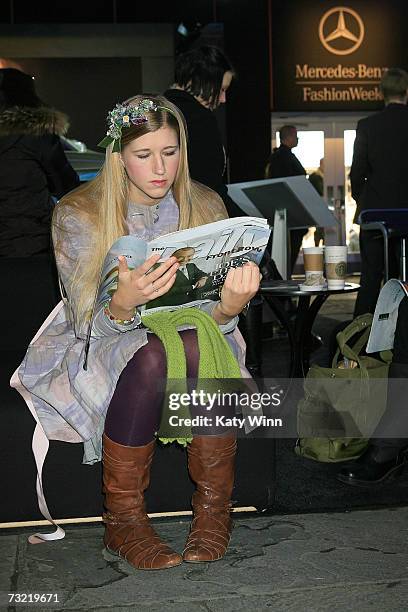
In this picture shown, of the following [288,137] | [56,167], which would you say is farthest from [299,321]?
[288,137]

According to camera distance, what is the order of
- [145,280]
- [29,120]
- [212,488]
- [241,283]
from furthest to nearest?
[29,120]
[212,488]
[241,283]
[145,280]

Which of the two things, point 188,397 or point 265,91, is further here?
Answer: point 265,91

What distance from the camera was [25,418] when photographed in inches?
100

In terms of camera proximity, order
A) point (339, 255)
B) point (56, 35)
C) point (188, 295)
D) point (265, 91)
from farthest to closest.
→ point (265, 91) < point (56, 35) < point (339, 255) < point (188, 295)

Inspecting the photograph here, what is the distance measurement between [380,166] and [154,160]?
3307 mm

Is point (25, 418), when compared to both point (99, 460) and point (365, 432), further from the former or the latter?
point (365, 432)

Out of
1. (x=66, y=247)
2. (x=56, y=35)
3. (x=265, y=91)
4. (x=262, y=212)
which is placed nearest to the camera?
(x=66, y=247)

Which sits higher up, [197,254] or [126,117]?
[126,117]

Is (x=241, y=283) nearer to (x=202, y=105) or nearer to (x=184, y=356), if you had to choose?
(x=184, y=356)

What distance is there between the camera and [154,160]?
2.46m

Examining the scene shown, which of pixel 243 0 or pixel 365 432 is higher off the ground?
pixel 243 0

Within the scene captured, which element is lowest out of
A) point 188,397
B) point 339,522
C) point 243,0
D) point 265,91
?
point 339,522

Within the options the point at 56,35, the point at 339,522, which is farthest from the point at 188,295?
the point at 56,35

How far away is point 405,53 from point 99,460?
32.3ft
